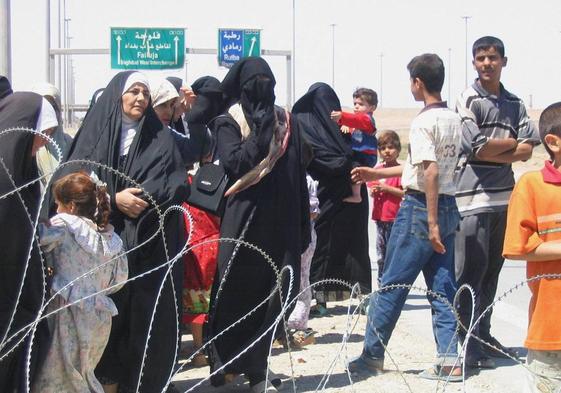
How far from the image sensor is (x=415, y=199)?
5.50 meters

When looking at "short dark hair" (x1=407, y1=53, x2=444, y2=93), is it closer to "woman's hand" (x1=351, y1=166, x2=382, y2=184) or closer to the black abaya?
"woman's hand" (x1=351, y1=166, x2=382, y2=184)

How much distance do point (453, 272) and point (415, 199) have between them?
0.46m

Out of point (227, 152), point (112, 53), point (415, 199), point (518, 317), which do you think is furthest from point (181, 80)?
point (112, 53)

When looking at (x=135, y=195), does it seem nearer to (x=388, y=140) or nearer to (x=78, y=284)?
(x=78, y=284)

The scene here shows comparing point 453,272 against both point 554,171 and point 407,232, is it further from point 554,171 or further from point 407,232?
point 554,171

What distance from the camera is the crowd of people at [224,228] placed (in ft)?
13.0

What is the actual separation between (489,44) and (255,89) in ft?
4.94

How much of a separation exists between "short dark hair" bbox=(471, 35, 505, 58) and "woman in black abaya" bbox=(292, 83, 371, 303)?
1515 millimetres

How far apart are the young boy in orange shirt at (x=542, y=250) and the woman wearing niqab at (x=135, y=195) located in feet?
5.83

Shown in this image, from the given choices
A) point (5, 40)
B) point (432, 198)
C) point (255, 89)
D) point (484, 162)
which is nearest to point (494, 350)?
point (484, 162)

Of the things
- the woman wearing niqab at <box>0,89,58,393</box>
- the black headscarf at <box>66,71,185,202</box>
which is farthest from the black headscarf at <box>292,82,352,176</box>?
the woman wearing niqab at <box>0,89,58,393</box>

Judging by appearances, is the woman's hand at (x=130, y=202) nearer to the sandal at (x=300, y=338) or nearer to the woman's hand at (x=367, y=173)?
the woman's hand at (x=367, y=173)

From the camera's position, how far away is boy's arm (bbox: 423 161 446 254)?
529 centimetres

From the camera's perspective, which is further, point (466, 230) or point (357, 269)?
point (357, 269)
